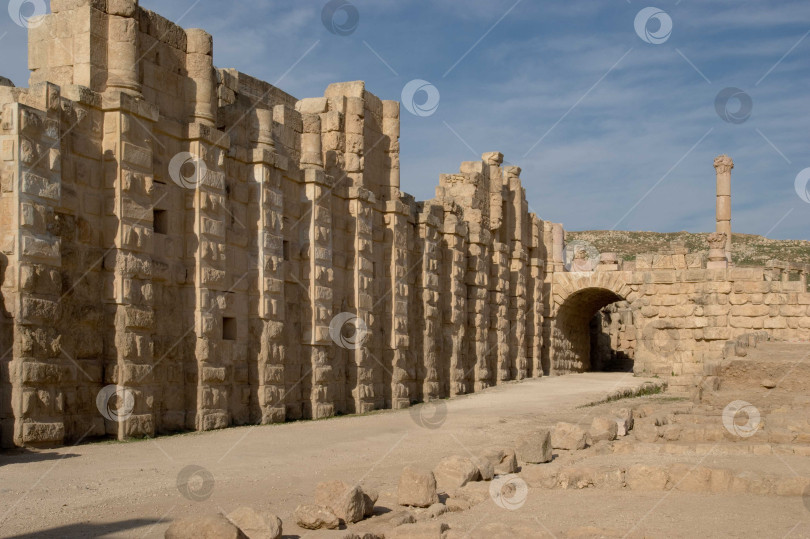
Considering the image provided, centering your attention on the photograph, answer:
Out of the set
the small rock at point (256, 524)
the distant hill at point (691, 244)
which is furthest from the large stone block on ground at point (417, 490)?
the distant hill at point (691, 244)

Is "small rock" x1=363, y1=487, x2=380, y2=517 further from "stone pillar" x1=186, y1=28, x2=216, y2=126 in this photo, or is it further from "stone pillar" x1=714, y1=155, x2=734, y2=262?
"stone pillar" x1=714, y1=155, x2=734, y2=262

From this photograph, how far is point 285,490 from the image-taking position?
7.64 meters

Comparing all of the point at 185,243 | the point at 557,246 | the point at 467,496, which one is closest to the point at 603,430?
the point at 467,496

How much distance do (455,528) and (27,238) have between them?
569 centimetres

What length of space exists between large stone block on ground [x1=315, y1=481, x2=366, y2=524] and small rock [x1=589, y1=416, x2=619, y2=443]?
548 centimetres

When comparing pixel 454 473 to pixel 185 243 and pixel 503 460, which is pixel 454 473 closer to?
pixel 503 460

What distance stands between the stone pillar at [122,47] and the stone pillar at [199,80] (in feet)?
4.26

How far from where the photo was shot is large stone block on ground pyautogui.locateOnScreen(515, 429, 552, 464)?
958cm

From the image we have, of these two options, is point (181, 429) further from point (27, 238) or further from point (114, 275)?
point (27, 238)

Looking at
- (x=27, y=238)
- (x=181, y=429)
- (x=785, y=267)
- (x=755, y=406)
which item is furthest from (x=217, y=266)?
(x=785, y=267)

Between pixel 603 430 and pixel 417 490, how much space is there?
16.7ft

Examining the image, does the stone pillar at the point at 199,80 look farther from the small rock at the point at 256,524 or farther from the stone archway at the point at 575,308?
the stone archway at the point at 575,308

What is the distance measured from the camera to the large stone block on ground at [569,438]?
415 inches

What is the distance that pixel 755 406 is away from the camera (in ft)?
42.1
